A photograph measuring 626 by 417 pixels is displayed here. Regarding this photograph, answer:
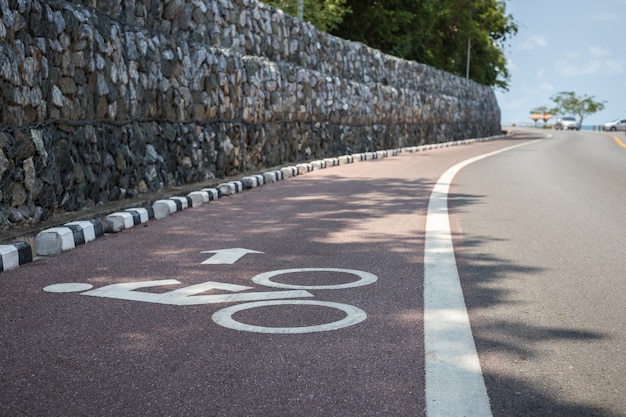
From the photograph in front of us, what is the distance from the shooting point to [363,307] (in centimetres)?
483

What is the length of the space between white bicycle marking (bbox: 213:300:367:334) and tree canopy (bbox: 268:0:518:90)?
25489 mm

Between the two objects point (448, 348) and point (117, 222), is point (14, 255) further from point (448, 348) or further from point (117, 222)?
point (448, 348)

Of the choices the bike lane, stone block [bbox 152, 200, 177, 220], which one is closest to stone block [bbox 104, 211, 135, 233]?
the bike lane

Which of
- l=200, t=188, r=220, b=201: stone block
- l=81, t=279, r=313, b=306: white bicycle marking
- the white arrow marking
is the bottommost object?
l=200, t=188, r=220, b=201: stone block

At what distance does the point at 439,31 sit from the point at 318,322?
168 feet

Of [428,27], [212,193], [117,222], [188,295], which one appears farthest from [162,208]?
[428,27]

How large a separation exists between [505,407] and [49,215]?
6.48 m

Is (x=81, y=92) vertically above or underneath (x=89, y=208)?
above

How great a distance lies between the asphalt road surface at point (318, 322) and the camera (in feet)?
10.9

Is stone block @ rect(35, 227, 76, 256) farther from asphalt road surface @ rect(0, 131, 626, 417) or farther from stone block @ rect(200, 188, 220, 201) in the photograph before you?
stone block @ rect(200, 188, 220, 201)

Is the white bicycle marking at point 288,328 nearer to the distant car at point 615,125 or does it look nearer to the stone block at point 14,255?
the stone block at point 14,255

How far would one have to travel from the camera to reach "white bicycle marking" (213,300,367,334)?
4340 mm

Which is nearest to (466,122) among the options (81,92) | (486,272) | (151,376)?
(81,92)

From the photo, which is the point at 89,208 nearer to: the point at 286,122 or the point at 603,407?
the point at 603,407
